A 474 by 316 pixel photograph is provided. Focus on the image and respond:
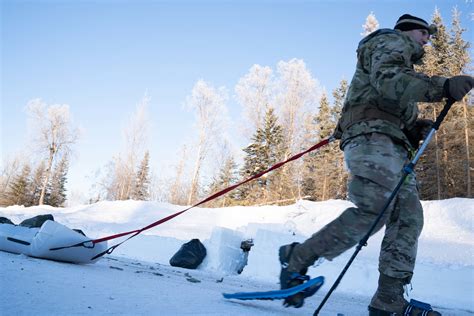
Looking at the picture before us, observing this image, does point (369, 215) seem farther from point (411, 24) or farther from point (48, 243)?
point (48, 243)

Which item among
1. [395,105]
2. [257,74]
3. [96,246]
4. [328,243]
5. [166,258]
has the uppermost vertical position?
[257,74]

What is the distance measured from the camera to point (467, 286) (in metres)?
6.05

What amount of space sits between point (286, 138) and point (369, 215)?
23432 mm

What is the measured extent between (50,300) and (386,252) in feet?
6.75

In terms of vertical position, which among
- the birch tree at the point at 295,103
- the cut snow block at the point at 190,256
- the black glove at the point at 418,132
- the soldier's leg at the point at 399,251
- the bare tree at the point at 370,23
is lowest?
the cut snow block at the point at 190,256

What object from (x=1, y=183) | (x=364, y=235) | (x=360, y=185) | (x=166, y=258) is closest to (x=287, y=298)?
(x=364, y=235)

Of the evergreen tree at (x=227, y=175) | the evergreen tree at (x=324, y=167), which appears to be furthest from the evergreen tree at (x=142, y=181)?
the evergreen tree at (x=324, y=167)

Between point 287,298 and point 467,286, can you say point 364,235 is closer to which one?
point 287,298

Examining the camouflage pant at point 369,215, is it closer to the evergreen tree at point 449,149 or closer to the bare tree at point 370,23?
the evergreen tree at point 449,149

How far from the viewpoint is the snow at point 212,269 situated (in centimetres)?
174

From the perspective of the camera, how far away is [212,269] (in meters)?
7.99

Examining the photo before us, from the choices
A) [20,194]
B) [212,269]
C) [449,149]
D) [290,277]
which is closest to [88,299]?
[290,277]

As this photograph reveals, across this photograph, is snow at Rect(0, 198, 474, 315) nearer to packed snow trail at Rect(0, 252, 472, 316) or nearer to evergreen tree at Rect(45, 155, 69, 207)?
packed snow trail at Rect(0, 252, 472, 316)

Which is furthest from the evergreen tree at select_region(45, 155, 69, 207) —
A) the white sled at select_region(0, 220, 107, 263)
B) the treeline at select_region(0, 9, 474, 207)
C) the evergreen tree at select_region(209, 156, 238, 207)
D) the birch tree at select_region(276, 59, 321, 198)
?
the white sled at select_region(0, 220, 107, 263)
